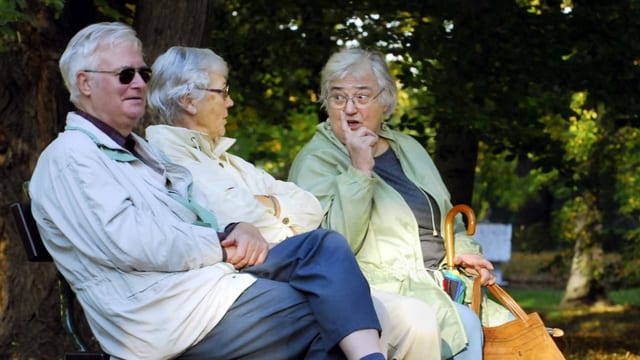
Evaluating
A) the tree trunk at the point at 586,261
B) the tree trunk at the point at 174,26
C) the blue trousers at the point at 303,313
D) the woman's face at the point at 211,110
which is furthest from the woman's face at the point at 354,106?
the tree trunk at the point at 586,261

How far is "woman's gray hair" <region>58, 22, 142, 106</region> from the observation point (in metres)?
4.03

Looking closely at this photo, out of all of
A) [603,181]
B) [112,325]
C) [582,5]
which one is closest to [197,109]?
[112,325]

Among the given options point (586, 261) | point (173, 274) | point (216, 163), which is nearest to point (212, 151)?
point (216, 163)

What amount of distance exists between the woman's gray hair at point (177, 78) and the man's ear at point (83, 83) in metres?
0.62

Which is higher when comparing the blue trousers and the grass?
the blue trousers

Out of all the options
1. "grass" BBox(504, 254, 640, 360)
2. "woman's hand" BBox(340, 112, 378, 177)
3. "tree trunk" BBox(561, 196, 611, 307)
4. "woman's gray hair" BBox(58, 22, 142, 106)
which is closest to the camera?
"woman's gray hair" BBox(58, 22, 142, 106)

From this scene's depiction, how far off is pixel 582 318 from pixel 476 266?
10.2 meters

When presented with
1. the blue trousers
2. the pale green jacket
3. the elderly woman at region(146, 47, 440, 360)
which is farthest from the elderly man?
the pale green jacket

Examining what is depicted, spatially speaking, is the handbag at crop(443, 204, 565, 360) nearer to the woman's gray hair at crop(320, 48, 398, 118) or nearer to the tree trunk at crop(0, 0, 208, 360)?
the woman's gray hair at crop(320, 48, 398, 118)

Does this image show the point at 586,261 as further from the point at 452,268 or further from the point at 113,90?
the point at 113,90

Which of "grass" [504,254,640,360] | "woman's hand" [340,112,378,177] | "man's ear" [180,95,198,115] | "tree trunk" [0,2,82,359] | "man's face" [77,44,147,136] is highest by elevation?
"man's face" [77,44,147,136]

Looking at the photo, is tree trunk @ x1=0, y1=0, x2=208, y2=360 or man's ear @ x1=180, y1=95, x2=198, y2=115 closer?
man's ear @ x1=180, y1=95, x2=198, y2=115

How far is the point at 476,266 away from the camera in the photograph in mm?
5109

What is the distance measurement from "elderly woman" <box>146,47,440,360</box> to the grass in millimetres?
4300
